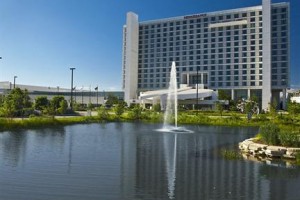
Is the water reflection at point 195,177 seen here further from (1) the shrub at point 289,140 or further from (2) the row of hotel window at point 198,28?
(2) the row of hotel window at point 198,28

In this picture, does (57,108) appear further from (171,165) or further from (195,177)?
(195,177)

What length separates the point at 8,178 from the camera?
43.5 feet

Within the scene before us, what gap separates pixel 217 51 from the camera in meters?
132

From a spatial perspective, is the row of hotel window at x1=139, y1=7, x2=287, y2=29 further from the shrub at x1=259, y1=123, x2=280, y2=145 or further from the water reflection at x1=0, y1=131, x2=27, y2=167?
the water reflection at x1=0, y1=131, x2=27, y2=167

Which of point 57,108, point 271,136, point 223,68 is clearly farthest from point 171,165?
point 223,68

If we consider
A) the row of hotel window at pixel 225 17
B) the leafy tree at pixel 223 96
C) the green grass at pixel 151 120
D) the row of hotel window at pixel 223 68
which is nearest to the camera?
the green grass at pixel 151 120

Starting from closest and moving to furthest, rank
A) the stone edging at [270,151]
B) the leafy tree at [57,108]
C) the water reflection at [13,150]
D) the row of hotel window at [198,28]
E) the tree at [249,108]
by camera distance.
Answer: the water reflection at [13,150] → the stone edging at [270,151] → the leafy tree at [57,108] → the tree at [249,108] → the row of hotel window at [198,28]

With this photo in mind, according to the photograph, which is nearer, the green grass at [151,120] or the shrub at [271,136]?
the shrub at [271,136]

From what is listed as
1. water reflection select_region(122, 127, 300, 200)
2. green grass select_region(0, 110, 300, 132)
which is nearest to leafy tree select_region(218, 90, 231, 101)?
green grass select_region(0, 110, 300, 132)

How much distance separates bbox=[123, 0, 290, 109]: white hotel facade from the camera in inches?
4692

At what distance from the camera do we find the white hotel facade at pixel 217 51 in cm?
11919

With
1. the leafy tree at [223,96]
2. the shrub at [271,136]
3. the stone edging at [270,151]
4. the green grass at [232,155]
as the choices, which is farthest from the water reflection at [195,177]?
the leafy tree at [223,96]

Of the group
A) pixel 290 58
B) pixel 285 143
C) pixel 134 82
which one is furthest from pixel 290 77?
pixel 285 143

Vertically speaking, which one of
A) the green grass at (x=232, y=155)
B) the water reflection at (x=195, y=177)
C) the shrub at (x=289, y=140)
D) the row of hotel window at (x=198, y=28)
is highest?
the row of hotel window at (x=198, y=28)
